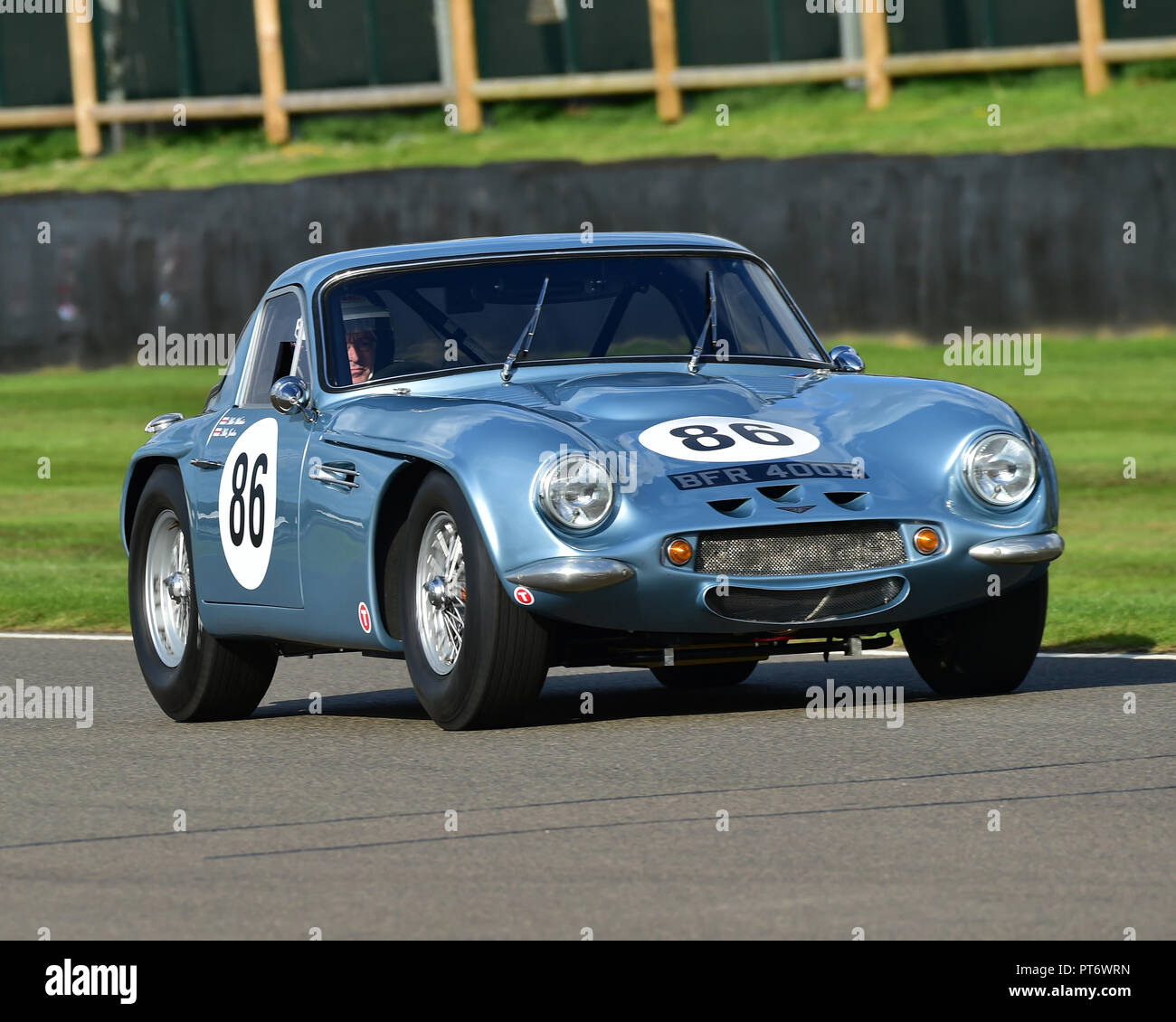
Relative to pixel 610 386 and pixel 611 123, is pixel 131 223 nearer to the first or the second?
pixel 611 123

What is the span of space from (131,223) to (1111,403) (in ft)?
31.5

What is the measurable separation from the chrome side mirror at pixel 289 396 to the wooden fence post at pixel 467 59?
22038 millimetres

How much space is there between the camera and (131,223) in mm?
24781

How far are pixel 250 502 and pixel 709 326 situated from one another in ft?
5.75

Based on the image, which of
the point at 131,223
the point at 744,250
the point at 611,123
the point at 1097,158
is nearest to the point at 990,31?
the point at 611,123

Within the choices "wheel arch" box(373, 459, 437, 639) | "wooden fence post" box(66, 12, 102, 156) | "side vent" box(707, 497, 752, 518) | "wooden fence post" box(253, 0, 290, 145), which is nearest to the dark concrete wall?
"wooden fence post" box(253, 0, 290, 145)

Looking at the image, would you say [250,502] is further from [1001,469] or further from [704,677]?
[1001,469]

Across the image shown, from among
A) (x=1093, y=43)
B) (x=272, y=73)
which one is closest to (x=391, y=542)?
(x=1093, y=43)

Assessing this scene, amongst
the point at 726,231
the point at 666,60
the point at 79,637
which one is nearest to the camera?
the point at 79,637

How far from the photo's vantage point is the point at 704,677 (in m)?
9.93

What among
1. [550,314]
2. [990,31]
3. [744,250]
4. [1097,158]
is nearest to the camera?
[550,314]

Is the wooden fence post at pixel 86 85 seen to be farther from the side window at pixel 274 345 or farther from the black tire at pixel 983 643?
the black tire at pixel 983 643

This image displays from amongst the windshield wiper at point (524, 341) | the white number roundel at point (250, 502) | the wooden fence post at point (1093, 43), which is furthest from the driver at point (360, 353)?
the wooden fence post at point (1093, 43)

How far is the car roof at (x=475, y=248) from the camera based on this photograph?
30.3ft
